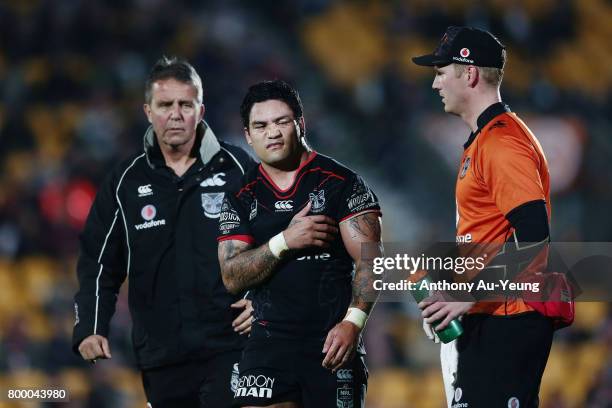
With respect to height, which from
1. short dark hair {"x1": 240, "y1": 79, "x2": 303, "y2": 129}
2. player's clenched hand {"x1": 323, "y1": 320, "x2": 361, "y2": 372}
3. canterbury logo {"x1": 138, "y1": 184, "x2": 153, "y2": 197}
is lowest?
player's clenched hand {"x1": 323, "y1": 320, "x2": 361, "y2": 372}

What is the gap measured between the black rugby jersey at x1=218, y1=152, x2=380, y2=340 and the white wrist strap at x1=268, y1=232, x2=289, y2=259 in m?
0.09

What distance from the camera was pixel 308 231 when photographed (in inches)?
193

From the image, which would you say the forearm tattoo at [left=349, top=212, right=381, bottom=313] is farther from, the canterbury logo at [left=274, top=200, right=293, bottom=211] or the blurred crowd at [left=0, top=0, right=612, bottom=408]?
the blurred crowd at [left=0, top=0, right=612, bottom=408]

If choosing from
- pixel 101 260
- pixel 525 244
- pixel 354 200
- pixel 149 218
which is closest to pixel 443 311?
pixel 525 244

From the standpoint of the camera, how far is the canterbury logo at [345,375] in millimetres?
4980

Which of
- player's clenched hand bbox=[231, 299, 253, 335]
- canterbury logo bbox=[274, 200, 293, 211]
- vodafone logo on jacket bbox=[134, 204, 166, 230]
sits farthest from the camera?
vodafone logo on jacket bbox=[134, 204, 166, 230]

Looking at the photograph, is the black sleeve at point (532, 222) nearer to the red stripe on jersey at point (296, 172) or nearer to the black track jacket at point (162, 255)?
the red stripe on jersey at point (296, 172)

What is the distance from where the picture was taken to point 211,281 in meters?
6.01

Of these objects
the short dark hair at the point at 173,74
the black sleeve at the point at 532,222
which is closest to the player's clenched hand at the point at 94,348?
the short dark hair at the point at 173,74

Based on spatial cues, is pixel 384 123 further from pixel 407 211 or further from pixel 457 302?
pixel 457 302

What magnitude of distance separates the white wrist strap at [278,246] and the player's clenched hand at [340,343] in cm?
40

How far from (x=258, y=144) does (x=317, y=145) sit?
741cm

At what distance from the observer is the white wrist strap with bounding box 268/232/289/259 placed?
494 centimetres

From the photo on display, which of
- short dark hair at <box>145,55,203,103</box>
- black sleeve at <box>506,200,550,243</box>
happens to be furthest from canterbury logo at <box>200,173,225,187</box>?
black sleeve at <box>506,200,550,243</box>
